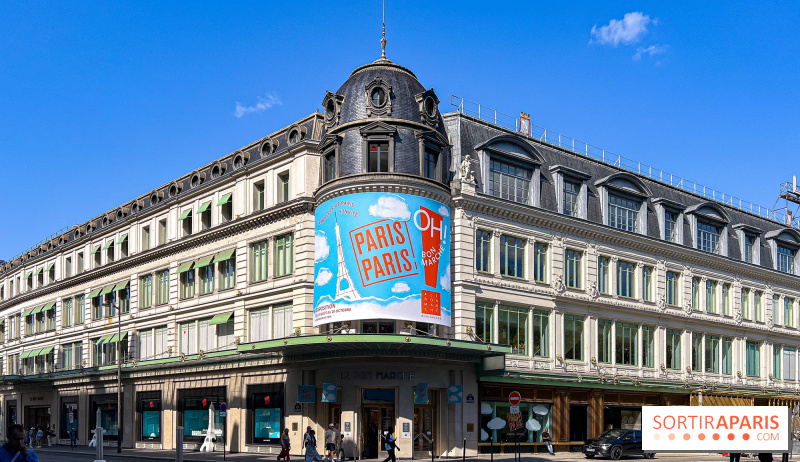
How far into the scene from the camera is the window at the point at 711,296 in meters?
61.2

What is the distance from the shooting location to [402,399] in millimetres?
42188

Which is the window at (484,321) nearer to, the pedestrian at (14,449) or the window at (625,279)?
the window at (625,279)

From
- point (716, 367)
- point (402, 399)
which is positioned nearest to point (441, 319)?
point (402, 399)

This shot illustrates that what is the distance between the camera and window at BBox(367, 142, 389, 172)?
4328 centimetres

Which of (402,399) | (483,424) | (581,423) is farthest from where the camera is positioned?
(581,423)

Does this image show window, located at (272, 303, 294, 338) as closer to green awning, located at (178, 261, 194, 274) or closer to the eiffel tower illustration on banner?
the eiffel tower illustration on banner

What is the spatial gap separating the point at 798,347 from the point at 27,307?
65988 millimetres

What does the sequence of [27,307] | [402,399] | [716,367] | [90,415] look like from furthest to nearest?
1. [27,307]
2. [90,415]
3. [716,367]
4. [402,399]

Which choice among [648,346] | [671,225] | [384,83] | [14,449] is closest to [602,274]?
[648,346]

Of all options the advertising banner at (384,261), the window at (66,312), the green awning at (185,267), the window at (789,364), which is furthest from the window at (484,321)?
the window at (66,312)

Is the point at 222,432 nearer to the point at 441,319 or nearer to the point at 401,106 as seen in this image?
the point at 441,319

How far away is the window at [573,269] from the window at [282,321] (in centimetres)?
1614

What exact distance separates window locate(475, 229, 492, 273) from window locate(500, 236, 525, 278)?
33.0 inches

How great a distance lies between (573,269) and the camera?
51.8 meters
